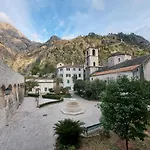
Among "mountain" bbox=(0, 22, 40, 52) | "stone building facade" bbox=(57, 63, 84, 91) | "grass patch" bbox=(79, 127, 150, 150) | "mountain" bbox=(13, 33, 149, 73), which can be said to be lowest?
"grass patch" bbox=(79, 127, 150, 150)

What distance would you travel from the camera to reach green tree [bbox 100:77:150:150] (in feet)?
25.9

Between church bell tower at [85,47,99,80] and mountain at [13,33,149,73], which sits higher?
mountain at [13,33,149,73]

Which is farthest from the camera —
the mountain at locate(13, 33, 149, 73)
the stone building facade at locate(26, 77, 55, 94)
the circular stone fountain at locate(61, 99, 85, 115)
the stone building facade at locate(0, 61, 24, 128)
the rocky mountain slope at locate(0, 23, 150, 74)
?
the rocky mountain slope at locate(0, 23, 150, 74)

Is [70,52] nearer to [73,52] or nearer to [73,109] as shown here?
[73,52]

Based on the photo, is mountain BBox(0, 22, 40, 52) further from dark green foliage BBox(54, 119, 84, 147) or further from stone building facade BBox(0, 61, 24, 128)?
dark green foliage BBox(54, 119, 84, 147)

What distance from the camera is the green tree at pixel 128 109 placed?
7.88m

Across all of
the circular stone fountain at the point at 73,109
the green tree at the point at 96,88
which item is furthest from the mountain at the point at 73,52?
the circular stone fountain at the point at 73,109

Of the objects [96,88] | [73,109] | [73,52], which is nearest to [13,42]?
[73,52]

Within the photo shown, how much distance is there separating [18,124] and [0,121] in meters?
2.48

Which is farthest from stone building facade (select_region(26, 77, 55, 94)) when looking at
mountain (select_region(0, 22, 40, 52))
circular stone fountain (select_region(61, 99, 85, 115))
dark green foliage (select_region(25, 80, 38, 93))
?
mountain (select_region(0, 22, 40, 52))

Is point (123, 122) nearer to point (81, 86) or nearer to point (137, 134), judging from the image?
point (137, 134)

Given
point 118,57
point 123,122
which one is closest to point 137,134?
point 123,122

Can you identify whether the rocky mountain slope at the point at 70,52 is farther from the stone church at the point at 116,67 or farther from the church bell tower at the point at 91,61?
the stone church at the point at 116,67

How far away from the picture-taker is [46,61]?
86.8 meters
